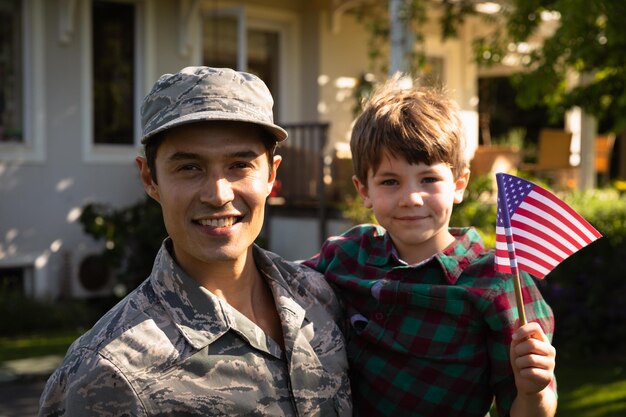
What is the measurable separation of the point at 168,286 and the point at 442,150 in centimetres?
99

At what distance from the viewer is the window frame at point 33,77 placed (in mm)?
10398

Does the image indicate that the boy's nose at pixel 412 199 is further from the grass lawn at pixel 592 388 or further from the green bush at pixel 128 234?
the green bush at pixel 128 234

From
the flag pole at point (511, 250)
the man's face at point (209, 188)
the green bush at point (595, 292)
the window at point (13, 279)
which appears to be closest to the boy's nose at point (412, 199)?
the flag pole at point (511, 250)

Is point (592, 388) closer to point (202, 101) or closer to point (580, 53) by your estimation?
point (580, 53)

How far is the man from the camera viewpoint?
2133 mm

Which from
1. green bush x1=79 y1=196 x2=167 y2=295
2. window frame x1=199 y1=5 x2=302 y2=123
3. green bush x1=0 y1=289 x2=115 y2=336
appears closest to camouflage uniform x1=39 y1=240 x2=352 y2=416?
green bush x1=0 y1=289 x2=115 y2=336

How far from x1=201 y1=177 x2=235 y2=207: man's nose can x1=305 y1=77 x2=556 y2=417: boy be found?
698 millimetres

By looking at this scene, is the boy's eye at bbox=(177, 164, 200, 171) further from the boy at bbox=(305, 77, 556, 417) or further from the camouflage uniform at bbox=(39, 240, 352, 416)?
the boy at bbox=(305, 77, 556, 417)

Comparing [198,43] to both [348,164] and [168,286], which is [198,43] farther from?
[168,286]

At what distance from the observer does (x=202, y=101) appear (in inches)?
89.0

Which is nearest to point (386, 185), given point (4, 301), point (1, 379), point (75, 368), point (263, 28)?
point (75, 368)

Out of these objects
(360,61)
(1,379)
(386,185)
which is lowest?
(1,379)

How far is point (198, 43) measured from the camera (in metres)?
11.9

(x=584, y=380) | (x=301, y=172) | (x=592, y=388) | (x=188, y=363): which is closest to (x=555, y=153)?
(x=301, y=172)
